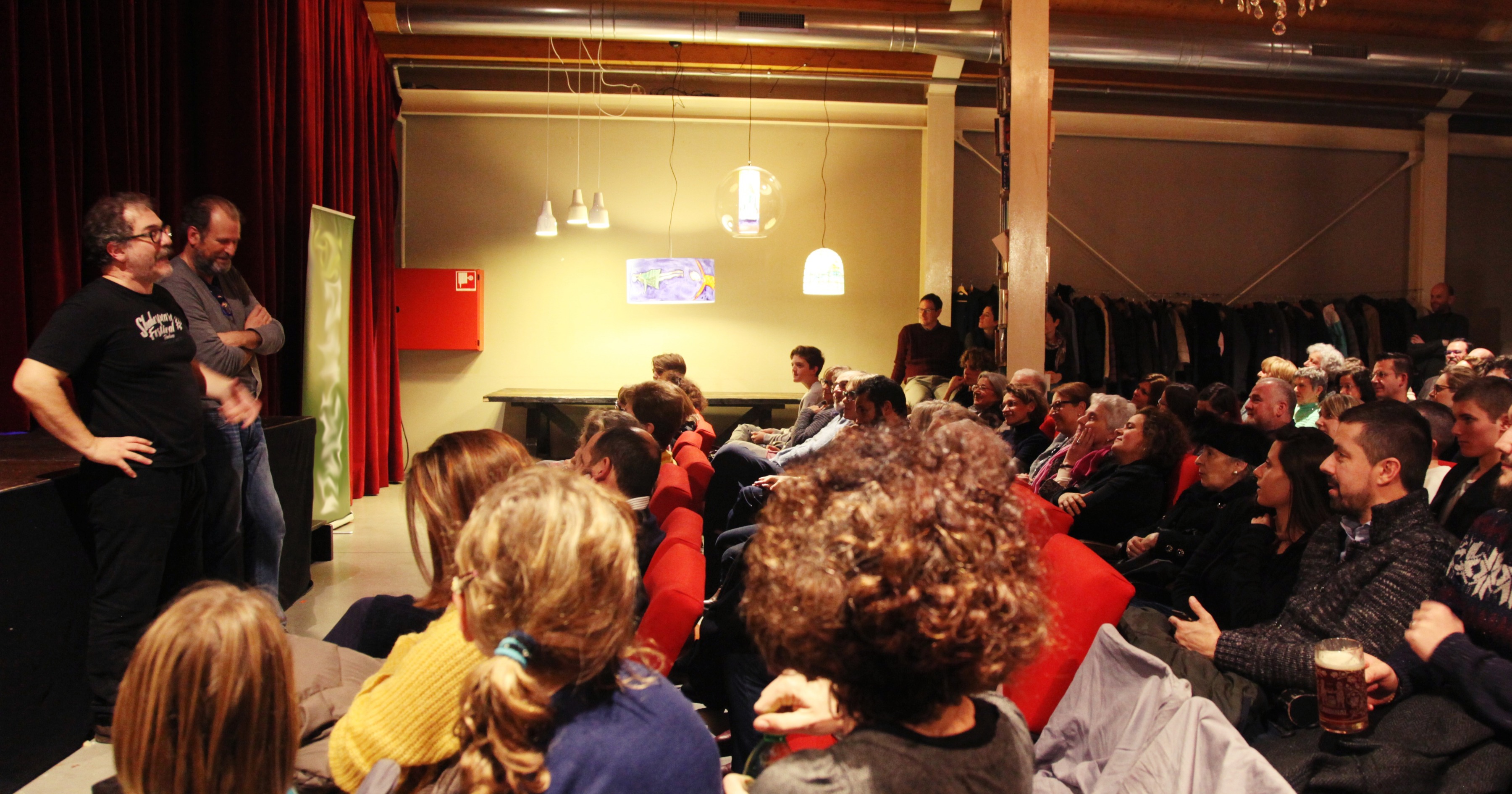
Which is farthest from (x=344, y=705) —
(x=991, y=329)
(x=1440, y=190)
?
(x=1440, y=190)

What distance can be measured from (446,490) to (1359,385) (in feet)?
19.0

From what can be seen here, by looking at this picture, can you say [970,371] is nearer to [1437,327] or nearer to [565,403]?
[565,403]

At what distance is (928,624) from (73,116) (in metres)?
4.29

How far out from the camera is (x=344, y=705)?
6.05ft

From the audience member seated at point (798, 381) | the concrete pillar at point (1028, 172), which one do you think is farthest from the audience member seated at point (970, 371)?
the audience member seated at point (798, 381)

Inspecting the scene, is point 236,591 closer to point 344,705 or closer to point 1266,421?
point 344,705

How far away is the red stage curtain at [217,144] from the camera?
11.9 ft

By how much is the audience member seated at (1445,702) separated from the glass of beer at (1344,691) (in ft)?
0.10

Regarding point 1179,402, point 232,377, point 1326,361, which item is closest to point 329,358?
point 232,377

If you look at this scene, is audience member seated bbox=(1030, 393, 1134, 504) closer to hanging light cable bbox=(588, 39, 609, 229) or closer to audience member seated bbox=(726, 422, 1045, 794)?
audience member seated bbox=(726, 422, 1045, 794)

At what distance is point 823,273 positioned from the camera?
794 centimetres

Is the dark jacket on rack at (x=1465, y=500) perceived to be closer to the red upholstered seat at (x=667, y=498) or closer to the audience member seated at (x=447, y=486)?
the red upholstered seat at (x=667, y=498)

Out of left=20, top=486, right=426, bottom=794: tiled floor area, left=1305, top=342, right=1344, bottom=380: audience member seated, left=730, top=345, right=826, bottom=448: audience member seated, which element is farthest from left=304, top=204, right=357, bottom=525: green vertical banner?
left=1305, top=342, right=1344, bottom=380: audience member seated

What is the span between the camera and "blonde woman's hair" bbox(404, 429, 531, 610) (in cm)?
169
